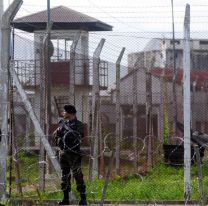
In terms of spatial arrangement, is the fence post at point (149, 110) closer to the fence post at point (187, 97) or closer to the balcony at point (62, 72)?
the balcony at point (62, 72)

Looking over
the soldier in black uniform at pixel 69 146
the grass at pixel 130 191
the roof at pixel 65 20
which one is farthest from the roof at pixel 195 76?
the soldier in black uniform at pixel 69 146

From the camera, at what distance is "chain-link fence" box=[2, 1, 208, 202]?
485 inches

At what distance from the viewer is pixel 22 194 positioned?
1191 centimetres

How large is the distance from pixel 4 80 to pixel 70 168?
5.12 ft

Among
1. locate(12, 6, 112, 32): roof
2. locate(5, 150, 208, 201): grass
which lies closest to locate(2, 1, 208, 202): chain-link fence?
locate(5, 150, 208, 201): grass

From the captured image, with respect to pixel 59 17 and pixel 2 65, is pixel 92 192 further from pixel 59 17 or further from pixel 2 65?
pixel 59 17

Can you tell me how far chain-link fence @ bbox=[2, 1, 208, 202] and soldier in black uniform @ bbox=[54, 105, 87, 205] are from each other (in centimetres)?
29

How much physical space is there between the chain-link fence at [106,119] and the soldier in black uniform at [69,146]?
29cm

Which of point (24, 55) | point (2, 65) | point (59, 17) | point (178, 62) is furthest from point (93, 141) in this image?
point (59, 17)

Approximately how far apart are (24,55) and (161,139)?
4967mm

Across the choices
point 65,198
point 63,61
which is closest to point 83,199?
point 65,198

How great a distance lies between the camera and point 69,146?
11914mm

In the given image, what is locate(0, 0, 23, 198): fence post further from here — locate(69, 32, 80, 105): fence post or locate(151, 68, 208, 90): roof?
locate(151, 68, 208, 90): roof

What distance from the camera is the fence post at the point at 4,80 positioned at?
441 inches
